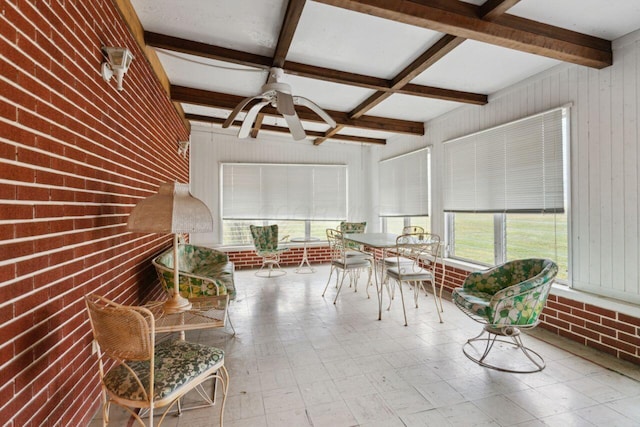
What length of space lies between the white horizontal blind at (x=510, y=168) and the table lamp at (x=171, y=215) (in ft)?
10.6

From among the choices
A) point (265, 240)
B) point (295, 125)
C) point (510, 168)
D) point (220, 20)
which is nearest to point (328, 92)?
point (295, 125)

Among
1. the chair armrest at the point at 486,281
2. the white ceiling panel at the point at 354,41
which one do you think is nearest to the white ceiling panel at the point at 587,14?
the white ceiling panel at the point at 354,41

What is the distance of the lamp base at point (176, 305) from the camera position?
1.98m

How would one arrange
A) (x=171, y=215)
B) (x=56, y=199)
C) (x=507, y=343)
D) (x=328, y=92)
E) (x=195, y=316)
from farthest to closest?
(x=328, y=92)
(x=507, y=343)
(x=195, y=316)
(x=171, y=215)
(x=56, y=199)

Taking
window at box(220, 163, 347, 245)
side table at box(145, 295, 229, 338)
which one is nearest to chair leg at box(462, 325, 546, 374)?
side table at box(145, 295, 229, 338)

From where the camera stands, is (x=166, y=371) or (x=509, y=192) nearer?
(x=166, y=371)

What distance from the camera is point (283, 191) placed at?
6.45 metres

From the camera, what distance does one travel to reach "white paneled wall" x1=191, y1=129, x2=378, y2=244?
20.0 feet

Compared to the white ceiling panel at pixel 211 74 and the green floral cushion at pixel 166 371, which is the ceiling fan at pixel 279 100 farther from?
the green floral cushion at pixel 166 371

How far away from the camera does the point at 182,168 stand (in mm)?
5199

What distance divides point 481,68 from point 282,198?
4262 mm

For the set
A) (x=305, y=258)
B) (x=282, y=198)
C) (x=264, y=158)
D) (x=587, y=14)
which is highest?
(x=587, y=14)

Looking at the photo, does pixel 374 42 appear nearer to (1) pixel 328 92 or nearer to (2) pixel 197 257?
(1) pixel 328 92

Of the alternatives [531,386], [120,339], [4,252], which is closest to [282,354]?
[120,339]
